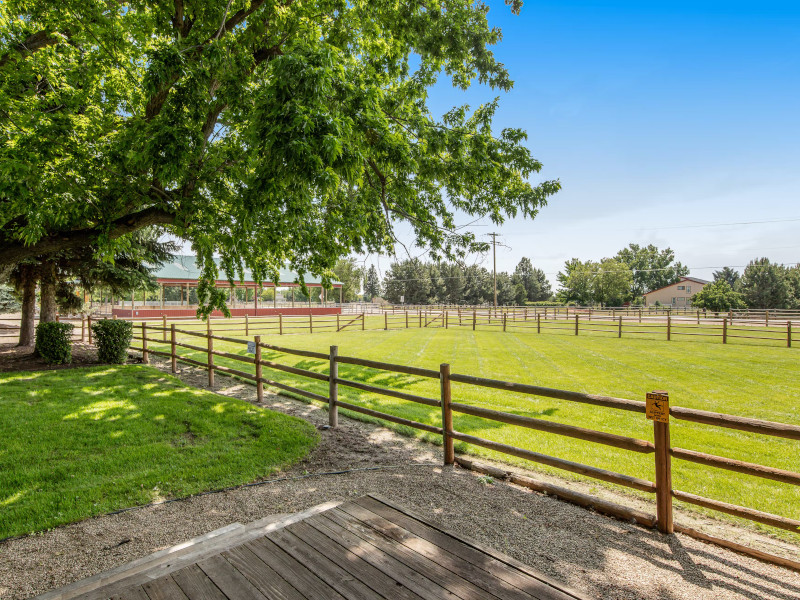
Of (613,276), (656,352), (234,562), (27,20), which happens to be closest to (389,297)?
(613,276)

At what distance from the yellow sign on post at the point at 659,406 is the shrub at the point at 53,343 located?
13.6 meters

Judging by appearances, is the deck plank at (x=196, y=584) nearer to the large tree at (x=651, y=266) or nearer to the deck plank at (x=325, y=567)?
the deck plank at (x=325, y=567)

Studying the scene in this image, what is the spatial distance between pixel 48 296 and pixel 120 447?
35.8 ft

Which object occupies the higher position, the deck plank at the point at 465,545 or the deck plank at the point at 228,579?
the deck plank at the point at 228,579

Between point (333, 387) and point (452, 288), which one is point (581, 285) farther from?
point (333, 387)

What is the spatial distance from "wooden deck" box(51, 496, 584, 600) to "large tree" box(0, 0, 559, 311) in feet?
9.54

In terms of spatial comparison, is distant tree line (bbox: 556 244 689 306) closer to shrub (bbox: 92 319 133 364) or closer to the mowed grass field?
the mowed grass field

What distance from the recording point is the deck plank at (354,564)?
2.16 m

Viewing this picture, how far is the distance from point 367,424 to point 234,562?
4.52 metres

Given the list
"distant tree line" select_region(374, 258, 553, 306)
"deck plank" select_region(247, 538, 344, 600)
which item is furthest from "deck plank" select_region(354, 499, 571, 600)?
"distant tree line" select_region(374, 258, 553, 306)

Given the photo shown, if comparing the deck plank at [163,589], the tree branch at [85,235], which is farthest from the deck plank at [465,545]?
the tree branch at [85,235]

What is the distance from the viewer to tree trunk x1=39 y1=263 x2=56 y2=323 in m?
12.7

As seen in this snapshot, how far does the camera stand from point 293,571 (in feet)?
7.76

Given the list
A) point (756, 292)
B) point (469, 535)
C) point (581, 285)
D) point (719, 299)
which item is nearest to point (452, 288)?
point (581, 285)
